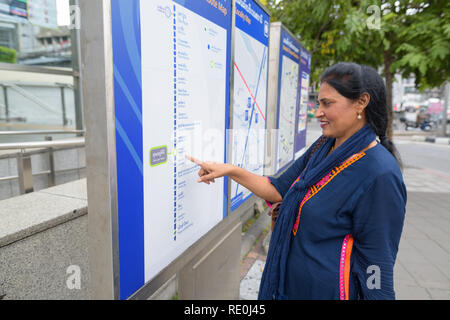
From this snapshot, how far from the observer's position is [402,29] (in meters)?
6.07

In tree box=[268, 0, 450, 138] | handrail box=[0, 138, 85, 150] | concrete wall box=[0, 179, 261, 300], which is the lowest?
concrete wall box=[0, 179, 261, 300]

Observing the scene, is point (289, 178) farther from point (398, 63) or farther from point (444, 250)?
point (398, 63)

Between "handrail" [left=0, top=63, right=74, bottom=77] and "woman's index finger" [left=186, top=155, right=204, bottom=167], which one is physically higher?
"handrail" [left=0, top=63, right=74, bottom=77]

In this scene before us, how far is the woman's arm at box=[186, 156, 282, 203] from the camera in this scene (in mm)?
1579

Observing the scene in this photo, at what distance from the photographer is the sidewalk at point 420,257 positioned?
3.04 m

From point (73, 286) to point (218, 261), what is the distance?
838 mm

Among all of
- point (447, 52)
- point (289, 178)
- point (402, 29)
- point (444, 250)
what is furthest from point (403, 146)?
point (289, 178)

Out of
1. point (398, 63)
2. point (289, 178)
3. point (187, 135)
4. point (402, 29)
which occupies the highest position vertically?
point (402, 29)

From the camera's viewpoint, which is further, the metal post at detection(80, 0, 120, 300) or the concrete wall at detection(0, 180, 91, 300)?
the concrete wall at detection(0, 180, 91, 300)

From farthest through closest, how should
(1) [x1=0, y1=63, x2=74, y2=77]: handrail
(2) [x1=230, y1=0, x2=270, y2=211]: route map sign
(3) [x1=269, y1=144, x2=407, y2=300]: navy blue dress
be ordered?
1. (1) [x1=0, y1=63, x2=74, y2=77]: handrail
2. (2) [x1=230, y1=0, x2=270, y2=211]: route map sign
3. (3) [x1=269, y1=144, x2=407, y2=300]: navy blue dress

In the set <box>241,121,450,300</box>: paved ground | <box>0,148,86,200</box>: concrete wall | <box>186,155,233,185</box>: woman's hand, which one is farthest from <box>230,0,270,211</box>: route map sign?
<box>0,148,86,200</box>: concrete wall

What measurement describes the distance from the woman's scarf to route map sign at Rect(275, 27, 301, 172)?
1.84m

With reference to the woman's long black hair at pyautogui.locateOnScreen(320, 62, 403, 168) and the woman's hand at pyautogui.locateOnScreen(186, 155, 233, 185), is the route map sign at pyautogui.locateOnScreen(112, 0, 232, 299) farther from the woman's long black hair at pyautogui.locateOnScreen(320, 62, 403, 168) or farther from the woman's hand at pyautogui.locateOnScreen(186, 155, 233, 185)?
the woman's long black hair at pyautogui.locateOnScreen(320, 62, 403, 168)

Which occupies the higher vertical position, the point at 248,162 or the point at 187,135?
the point at 187,135
